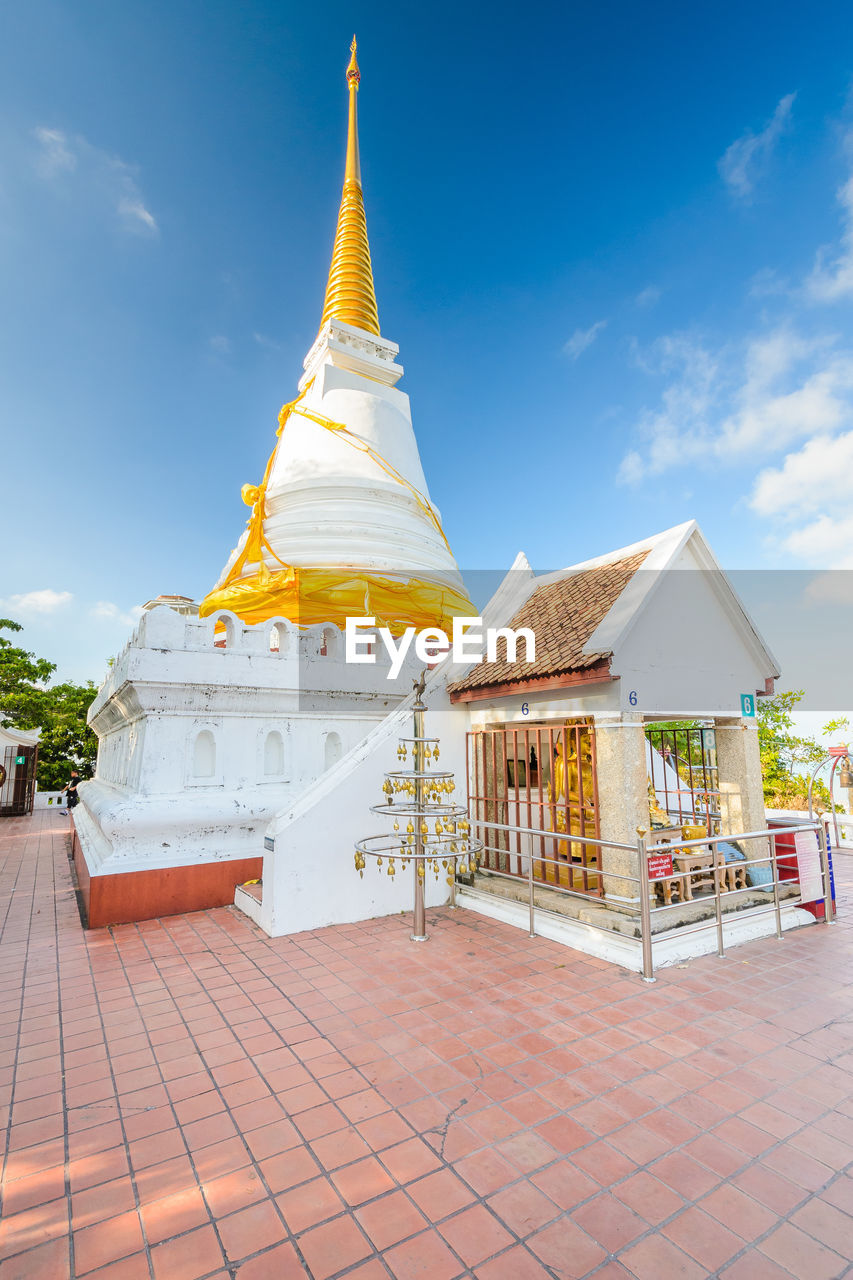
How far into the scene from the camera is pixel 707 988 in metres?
4.89

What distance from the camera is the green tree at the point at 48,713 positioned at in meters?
21.1

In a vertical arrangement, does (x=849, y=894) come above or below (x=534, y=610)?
below

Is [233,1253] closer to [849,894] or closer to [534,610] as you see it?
[534,610]

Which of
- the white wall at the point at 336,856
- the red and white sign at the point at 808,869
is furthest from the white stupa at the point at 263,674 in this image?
the red and white sign at the point at 808,869

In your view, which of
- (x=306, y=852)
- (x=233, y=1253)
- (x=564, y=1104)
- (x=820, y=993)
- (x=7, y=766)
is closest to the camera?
(x=233, y=1253)

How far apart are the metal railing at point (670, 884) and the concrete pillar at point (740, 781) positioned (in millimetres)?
397

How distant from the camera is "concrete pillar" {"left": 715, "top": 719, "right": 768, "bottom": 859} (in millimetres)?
7145

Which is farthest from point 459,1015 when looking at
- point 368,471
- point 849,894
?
point 368,471

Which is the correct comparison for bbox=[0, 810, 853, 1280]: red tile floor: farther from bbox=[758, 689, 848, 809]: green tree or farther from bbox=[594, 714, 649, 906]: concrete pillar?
bbox=[758, 689, 848, 809]: green tree

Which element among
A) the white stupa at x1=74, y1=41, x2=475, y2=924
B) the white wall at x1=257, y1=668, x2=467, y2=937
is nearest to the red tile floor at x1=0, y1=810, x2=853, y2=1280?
the white wall at x1=257, y1=668, x2=467, y2=937

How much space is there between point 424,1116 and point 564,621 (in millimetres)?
5293

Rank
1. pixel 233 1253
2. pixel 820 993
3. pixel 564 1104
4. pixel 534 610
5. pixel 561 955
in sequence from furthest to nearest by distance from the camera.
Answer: pixel 534 610, pixel 561 955, pixel 820 993, pixel 564 1104, pixel 233 1253

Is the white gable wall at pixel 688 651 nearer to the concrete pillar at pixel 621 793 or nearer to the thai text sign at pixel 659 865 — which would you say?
the concrete pillar at pixel 621 793

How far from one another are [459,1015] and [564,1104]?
1.19 m
